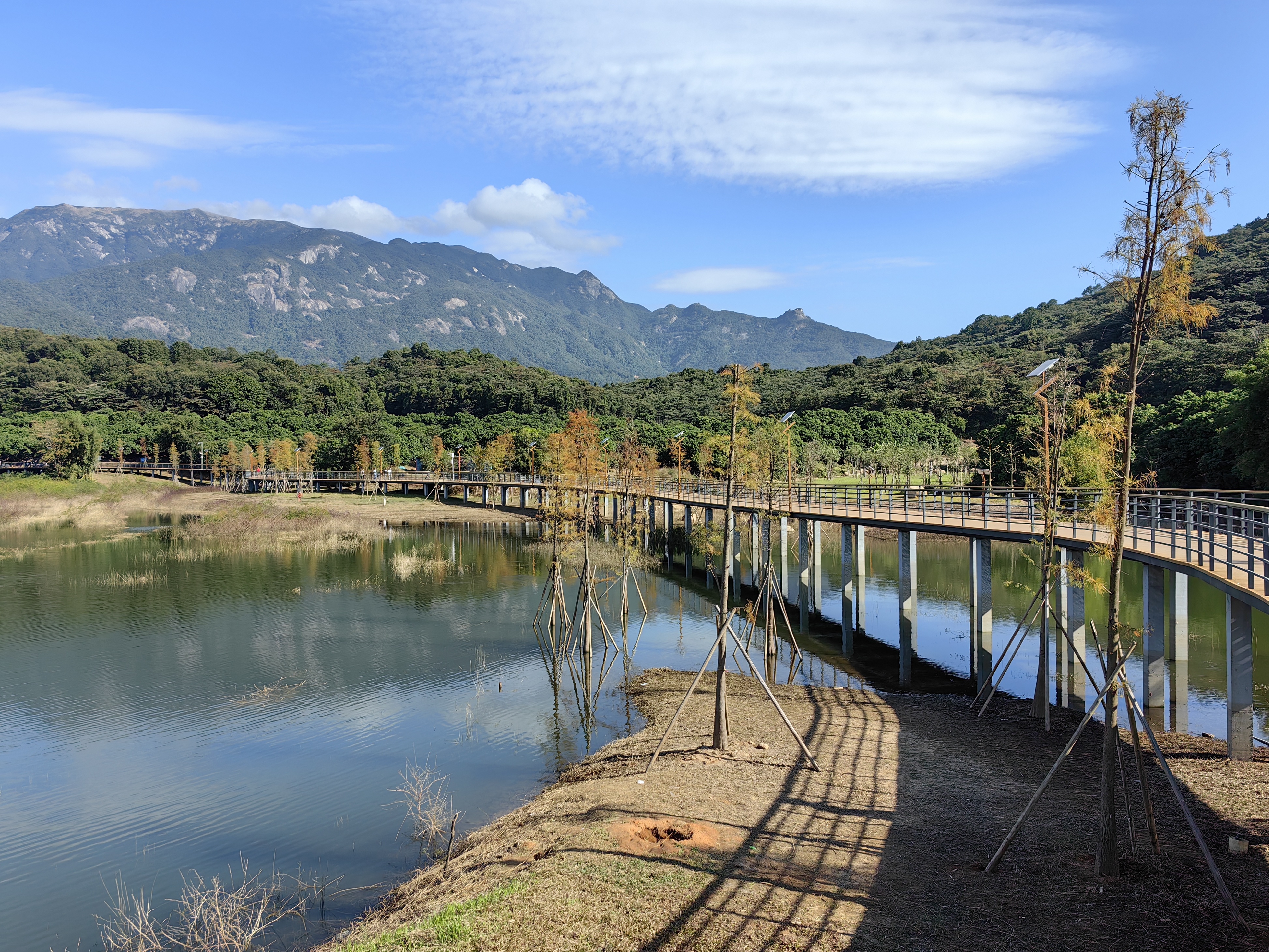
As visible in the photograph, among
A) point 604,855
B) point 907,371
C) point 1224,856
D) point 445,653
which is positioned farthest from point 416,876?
point 907,371

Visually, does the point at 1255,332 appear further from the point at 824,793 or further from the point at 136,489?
the point at 136,489

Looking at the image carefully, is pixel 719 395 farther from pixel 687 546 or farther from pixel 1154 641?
pixel 1154 641

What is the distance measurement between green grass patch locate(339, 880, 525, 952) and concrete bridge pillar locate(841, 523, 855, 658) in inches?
772

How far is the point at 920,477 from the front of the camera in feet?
246

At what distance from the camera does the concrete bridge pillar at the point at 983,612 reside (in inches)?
862

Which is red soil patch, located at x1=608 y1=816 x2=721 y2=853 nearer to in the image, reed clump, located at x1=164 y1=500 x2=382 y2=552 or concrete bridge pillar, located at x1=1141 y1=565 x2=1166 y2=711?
concrete bridge pillar, located at x1=1141 y1=565 x2=1166 y2=711

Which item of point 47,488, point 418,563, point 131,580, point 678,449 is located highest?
point 678,449

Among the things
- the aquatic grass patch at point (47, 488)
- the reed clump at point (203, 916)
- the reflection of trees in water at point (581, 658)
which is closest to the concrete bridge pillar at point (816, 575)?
the reflection of trees in water at point (581, 658)

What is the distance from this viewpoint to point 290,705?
22.3m

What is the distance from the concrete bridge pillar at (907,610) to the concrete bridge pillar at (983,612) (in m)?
1.80

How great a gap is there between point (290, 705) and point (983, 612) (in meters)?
19.4

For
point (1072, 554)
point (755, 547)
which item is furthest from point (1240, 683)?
point (755, 547)

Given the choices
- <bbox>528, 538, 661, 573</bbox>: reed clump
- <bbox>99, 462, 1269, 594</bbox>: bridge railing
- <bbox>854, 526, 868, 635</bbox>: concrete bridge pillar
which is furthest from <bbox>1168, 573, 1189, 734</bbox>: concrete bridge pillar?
<bbox>528, 538, 661, 573</bbox>: reed clump

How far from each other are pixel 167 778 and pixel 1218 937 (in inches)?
733
